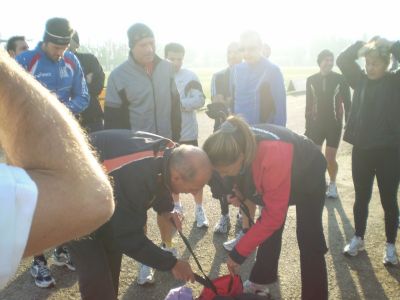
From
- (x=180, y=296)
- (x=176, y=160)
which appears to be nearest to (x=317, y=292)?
(x=180, y=296)

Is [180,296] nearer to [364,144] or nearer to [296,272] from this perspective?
[296,272]

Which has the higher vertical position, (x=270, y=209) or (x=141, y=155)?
(x=141, y=155)

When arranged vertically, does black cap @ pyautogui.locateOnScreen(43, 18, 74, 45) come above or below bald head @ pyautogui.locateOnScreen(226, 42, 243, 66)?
above

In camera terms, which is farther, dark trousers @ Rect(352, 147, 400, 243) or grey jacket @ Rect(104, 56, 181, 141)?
grey jacket @ Rect(104, 56, 181, 141)

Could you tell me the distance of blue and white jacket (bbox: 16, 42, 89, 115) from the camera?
11.7 feet

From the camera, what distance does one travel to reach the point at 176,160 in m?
2.16

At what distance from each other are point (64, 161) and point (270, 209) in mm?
2082

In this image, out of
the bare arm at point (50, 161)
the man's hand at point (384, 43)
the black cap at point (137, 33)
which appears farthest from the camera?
the black cap at point (137, 33)

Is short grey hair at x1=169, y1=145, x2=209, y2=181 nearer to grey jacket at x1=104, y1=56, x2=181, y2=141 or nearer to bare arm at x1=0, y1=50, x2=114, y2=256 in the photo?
bare arm at x1=0, y1=50, x2=114, y2=256

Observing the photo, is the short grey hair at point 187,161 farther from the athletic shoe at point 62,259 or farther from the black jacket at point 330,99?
the black jacket at point 330,99

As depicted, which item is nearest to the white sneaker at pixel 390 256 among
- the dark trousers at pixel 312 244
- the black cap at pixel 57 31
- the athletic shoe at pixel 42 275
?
the dark trousers at pixel 312 244

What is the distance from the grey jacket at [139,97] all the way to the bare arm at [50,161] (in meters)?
3.20

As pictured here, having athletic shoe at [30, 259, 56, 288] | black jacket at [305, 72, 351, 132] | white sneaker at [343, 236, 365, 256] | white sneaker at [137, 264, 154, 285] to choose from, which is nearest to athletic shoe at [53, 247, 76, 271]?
athletic shoe at [30, 259, 56, 288]

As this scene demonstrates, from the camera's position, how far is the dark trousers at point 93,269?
2410 mm
